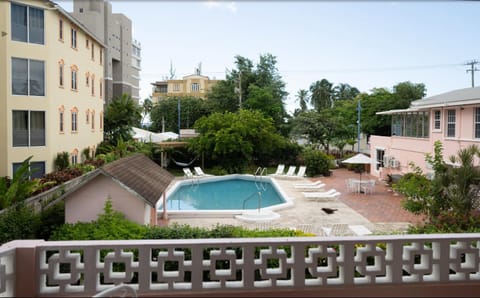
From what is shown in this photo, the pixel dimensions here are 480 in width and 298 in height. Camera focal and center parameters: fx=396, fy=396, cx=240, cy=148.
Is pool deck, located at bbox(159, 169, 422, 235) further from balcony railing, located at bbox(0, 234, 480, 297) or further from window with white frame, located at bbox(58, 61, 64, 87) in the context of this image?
window with white frame, located at bbox(58, 61, 64, 87)

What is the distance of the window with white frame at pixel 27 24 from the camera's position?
65.8ft

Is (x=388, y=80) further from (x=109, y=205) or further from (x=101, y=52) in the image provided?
(x=109, y=205)

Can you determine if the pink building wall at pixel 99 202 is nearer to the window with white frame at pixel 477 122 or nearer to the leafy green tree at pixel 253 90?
the window with white frame at pixel 477 122

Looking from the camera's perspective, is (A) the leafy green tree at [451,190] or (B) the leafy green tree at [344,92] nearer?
(A) the leafy green tree at [451,190]

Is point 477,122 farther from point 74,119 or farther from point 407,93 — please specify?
point 407,93

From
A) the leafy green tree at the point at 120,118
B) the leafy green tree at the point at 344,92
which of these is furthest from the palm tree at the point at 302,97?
the leafy green tree at the point at 120,118

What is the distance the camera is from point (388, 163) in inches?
1085

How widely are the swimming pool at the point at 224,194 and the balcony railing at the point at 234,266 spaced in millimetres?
12032

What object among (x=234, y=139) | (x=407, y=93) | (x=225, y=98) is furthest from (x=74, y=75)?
(x=407, y=93)

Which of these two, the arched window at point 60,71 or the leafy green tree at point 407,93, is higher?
the leafy green tree at point 407,93

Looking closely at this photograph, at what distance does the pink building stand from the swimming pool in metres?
8.41

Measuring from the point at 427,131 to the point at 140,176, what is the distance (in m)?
18.8

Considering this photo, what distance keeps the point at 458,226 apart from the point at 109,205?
7906 millimetres

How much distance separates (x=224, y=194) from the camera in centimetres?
2464
